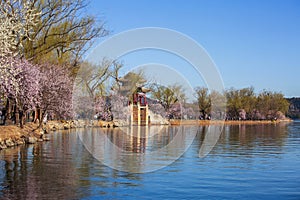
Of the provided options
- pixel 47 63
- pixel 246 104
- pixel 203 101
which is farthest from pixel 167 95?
pixel 47 63

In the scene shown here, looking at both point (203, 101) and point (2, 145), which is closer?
point (2, 145)

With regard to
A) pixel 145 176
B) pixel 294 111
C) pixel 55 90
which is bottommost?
pixel 145 176

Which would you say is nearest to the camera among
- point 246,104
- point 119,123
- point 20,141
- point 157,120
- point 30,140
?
point 20,141

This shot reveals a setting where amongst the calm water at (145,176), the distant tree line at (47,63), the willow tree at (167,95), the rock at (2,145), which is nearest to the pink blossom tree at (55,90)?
the distant tree line at (47,63)

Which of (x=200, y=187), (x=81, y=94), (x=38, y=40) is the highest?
(x=38, y=40)

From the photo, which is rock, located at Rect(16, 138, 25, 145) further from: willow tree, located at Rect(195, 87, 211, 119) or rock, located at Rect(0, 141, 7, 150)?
willow tree, located at Rect(195, 87, 211, 119)

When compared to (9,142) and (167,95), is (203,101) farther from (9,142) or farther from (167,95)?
(9,142)

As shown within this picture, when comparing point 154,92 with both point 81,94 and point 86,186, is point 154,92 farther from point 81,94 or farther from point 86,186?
point 86,186

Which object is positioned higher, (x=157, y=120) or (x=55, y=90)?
(x=55, y=90)

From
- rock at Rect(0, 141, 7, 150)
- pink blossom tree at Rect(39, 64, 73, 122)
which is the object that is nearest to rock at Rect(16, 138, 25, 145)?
rock at Rect(0, 141, 7, 150)

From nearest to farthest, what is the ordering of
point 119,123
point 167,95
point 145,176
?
point 145,176 < point 119,123 < point 167,95

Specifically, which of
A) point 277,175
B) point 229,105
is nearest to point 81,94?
point 277,175

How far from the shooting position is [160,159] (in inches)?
799

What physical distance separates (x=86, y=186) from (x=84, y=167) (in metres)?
4.10
